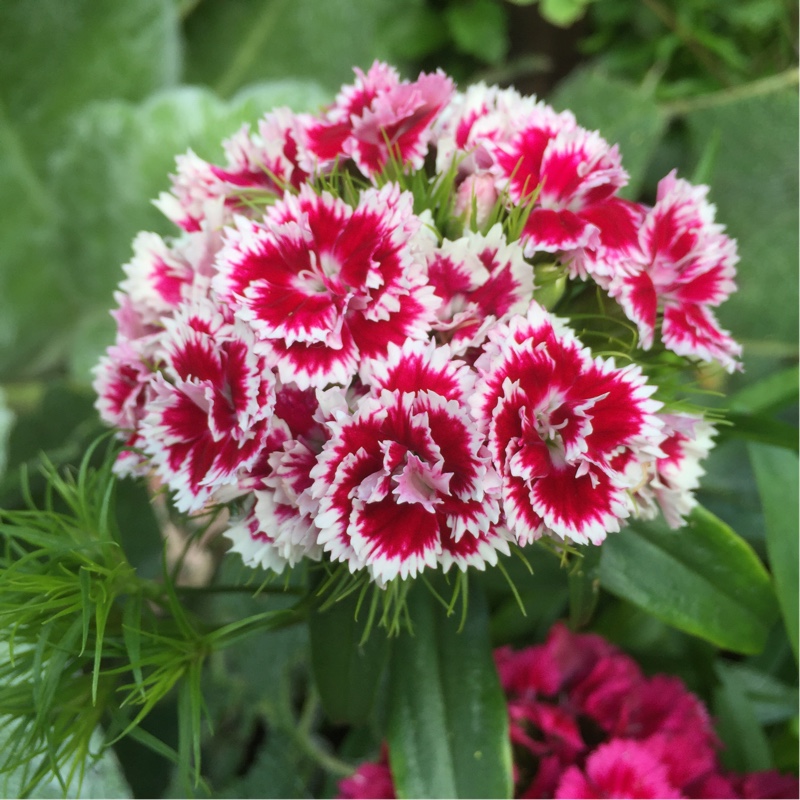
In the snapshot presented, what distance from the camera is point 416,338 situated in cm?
46

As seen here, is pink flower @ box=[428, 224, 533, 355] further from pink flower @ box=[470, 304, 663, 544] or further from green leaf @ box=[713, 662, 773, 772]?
green leaf @ box=[713, 662, 773, 772]

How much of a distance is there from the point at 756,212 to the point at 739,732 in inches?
31.4

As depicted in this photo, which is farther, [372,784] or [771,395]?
[771,395]

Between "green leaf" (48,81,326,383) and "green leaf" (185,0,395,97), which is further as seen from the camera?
"green leaf" (185,0,395,97)

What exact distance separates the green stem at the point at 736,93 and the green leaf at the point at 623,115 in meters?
0.03

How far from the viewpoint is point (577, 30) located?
51.2 inches

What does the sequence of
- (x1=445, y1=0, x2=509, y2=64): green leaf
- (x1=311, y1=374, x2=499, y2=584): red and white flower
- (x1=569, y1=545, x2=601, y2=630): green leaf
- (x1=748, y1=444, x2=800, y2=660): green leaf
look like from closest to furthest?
(x1=311, y1=374, x2=499, y2=584): red and white flower, (x1=569, y1=545, x2=601, y2=630): green leaf, (x1=748, y1=444, x2=800, y2=660): green leaf, (x1=445, y1=0, x2=509, y2=64): green leaf

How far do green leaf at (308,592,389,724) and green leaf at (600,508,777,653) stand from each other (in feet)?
0.71

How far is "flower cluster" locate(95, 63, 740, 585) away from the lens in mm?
441

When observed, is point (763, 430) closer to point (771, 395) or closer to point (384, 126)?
point (771, 395)

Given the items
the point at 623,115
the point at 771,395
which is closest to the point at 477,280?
the point at 771,395

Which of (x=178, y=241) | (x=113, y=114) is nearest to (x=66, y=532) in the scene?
(x=178, y=241)

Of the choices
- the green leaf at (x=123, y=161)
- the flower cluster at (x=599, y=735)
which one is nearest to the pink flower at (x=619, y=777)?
the flower cluster at (x=599, y=735)

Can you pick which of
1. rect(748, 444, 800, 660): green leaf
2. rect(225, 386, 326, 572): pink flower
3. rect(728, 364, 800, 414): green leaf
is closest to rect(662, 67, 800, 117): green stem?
rect(728, 364, 800, 414): green leaf
